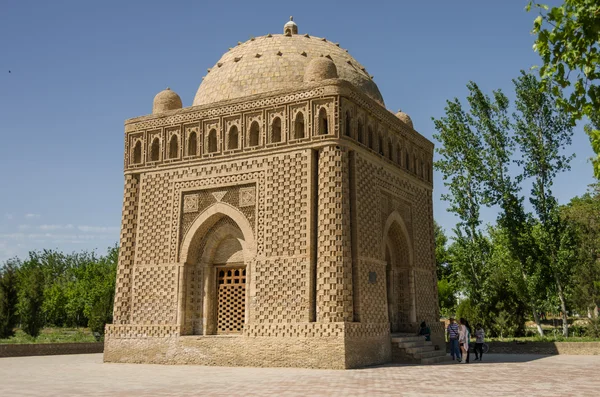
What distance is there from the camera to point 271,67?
16812 millimetres

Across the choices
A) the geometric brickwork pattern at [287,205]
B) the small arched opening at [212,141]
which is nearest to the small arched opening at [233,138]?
the small arched opening at [212,141]

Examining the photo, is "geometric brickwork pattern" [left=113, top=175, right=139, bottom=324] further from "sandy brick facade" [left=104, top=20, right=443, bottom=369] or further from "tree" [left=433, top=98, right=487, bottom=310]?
"tree" [left=433, top=98, right=487, bottom=310]

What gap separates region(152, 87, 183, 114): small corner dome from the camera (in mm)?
17172

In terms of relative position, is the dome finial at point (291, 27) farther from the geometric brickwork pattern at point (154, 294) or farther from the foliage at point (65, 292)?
the foliage at point (65, 292)

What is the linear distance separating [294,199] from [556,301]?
65.0 feet

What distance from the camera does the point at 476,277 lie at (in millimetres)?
24031

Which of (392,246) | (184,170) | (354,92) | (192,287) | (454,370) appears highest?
(354,92)

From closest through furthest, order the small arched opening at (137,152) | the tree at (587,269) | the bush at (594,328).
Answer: the small arched opening at (137,152)
the bush at (594,328)
the tree at (587,269)

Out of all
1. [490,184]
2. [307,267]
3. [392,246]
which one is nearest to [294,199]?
[307,267]

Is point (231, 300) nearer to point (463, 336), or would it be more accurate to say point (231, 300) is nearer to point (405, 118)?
point (463, 336)

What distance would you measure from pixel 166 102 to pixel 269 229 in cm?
548

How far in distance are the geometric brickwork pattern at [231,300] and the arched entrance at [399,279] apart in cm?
455

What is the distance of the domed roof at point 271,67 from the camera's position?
16672 millimetres

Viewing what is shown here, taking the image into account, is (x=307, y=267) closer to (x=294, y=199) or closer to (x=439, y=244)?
(x=294, y=199)
